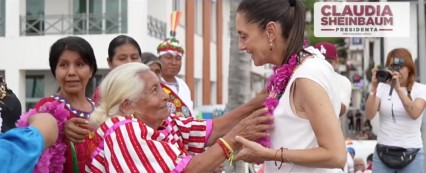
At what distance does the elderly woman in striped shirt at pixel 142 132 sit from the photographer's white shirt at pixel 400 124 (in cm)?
300

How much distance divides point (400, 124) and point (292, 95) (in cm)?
342

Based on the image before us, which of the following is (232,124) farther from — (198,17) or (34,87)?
(198,17)

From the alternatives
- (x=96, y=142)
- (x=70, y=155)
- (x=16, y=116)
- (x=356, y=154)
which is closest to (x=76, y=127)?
(x=96, y=142)

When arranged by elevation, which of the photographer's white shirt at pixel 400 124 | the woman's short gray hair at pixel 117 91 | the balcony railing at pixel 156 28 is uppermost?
the balcony railing at pixel 156 28

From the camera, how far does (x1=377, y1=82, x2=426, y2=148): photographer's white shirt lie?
5.61 meters

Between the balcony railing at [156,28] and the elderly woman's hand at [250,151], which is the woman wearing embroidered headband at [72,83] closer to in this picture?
the elderly woman's hand at [250,151]

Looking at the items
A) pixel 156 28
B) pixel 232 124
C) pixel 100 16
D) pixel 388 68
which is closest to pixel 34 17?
pixel 100 16

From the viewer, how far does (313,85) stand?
2402mm

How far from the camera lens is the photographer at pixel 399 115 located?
5594mm

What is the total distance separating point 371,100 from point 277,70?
347cm

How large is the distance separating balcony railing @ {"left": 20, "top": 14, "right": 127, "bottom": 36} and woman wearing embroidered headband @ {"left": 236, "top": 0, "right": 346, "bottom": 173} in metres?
17.5

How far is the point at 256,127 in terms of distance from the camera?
255cm

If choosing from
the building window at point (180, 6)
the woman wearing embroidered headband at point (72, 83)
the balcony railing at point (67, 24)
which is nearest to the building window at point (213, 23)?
the building window at point (180, 6)

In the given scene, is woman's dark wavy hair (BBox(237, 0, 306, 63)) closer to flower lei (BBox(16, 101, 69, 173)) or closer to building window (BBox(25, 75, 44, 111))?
flower lei (BBox(16, 101, 69, 173))
